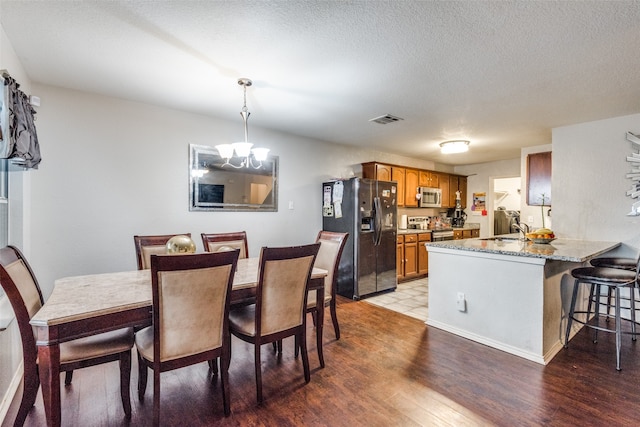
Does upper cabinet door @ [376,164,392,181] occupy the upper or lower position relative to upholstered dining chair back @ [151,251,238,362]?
upper

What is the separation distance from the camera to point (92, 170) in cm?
296

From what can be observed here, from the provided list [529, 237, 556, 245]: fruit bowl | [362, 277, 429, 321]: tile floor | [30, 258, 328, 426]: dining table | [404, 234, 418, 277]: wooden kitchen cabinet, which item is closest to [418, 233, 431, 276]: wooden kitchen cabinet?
[404, 234, 418, 277]: wooden kitchen cabinet

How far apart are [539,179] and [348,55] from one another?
12.9ft

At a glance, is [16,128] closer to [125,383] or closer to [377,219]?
[125,383]

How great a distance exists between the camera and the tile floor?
3.77 m

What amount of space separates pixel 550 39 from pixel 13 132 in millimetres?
3337

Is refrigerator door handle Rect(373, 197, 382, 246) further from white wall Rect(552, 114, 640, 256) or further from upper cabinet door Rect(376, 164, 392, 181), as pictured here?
white wall Rect(552, 114, 640, 256)

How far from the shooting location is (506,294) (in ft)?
8.96

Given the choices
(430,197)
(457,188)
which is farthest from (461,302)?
(457,188)

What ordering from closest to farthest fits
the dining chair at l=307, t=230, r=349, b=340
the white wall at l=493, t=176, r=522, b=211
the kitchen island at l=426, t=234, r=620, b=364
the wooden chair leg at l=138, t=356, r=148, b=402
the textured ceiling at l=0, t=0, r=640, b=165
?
1. the textured ceiling at l=0, t=0, r=640, b=165
2. the wooden chair leg at l=138, t=356, r=148, b=402
3. the kitchen island at l=426, t=234, r=620, b=364
4. the dining chair at l=307, t=230, r=349, b=340
5. the white wall at l=493, t=176, r=522, b=211

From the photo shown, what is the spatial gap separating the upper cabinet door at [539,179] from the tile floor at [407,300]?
209cm

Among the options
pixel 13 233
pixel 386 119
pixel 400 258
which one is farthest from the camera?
pixel 400 258

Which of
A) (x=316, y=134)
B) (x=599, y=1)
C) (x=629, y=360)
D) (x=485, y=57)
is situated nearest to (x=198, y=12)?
(x=485, y=57)

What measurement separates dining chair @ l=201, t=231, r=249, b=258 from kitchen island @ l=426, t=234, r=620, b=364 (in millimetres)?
2015
